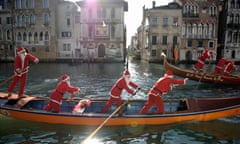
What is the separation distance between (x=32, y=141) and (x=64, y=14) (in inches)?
1207

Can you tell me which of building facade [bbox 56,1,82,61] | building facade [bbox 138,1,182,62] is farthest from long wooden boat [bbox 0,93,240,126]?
building facade [bbox 138,1,182,62]

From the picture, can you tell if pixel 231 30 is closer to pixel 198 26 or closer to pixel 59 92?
pixel 198 26

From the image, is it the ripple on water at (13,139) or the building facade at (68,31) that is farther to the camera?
the building facade at (68,31)

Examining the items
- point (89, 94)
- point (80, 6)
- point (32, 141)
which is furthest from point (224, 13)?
point (32, 141)

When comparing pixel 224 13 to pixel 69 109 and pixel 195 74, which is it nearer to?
pixel 195 74

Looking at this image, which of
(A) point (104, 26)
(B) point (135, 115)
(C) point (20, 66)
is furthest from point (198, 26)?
(C) point (20, 66)

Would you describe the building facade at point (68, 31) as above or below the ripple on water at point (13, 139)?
above

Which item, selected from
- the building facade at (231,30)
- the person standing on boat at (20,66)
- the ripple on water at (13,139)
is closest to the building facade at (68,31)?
the building facade at (231,30)

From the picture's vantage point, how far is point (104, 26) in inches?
1325

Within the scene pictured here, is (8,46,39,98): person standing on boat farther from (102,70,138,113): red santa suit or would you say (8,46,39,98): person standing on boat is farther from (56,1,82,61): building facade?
(56,1,82,61): building facade

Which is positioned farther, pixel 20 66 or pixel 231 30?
pixel 231 30

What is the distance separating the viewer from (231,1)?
34719 millimetres

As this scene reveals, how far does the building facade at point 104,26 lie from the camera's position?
33.6m

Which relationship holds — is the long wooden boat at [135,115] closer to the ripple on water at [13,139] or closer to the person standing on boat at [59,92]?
the person standing on boat at [59,92]
